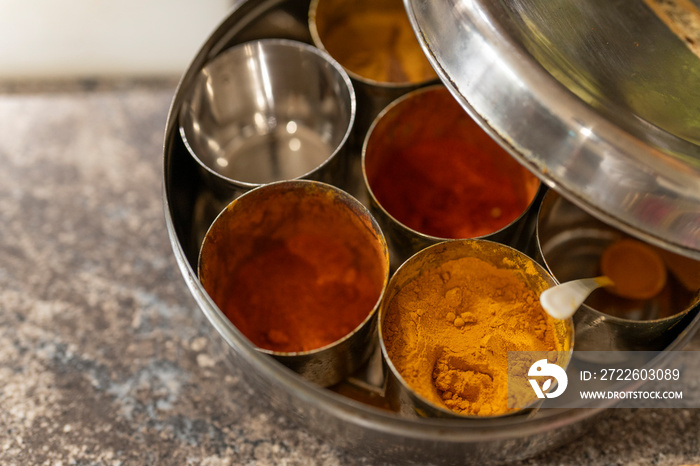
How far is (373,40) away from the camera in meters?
0.96

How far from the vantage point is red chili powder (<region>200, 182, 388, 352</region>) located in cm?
68

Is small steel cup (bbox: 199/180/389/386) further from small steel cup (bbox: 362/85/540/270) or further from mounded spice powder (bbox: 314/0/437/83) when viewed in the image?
mounded spice powder (bbox: 314/0/437/83)

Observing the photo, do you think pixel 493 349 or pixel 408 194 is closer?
pixel 493 349

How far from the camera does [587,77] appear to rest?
1.78 ft

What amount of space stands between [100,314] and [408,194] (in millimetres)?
441

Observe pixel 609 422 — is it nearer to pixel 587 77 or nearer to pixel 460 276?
pixel 460 276

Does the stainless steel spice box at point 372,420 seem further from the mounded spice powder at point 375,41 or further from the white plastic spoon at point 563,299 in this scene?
the mounded spice powder at point 375,41

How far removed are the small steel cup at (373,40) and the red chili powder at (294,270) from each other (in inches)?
11.6

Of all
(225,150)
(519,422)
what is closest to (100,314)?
(225,150)

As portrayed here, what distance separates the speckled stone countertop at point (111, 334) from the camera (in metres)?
0.67

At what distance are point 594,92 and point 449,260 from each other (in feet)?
0.75

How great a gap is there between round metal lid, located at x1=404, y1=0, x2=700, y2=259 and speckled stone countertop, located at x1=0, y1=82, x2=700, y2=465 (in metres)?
0.31

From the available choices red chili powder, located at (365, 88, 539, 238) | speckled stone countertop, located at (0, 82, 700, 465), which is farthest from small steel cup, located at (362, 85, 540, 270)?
speckled stone countertop, located at (0, 82, 700, 465)

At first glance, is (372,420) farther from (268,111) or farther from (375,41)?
(375,41)
